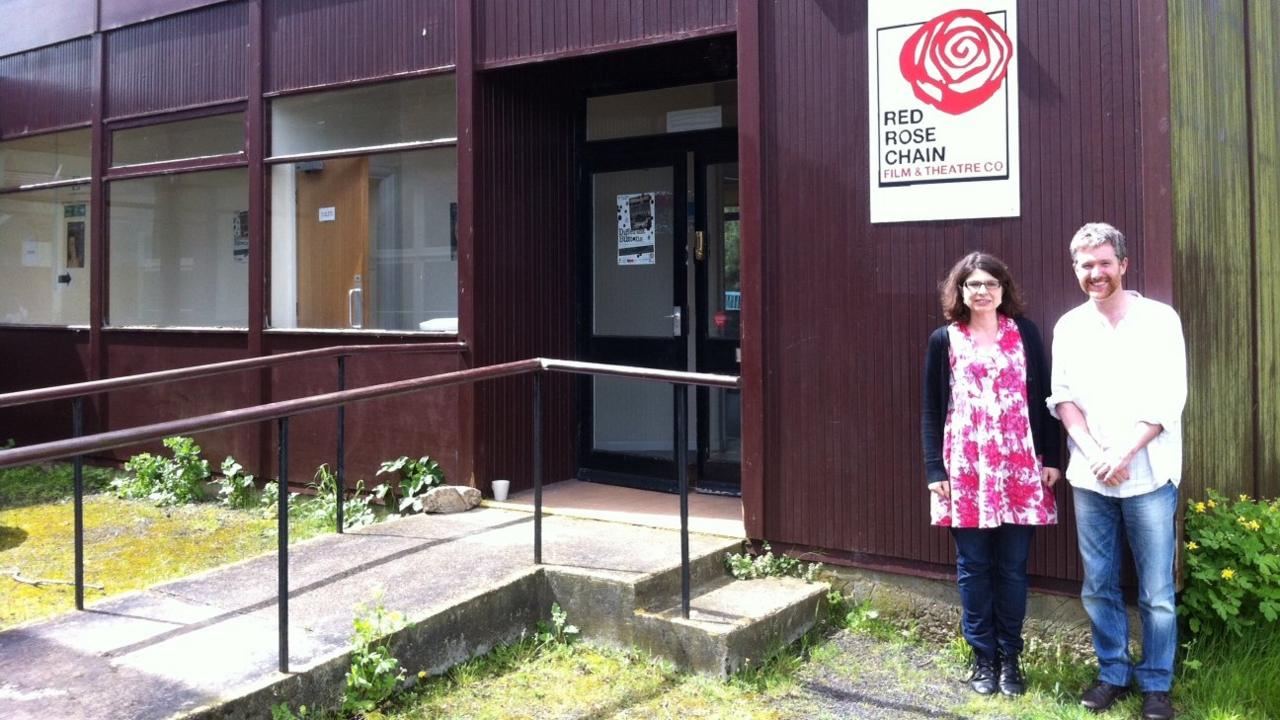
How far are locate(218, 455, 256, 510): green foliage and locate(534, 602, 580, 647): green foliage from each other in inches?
130

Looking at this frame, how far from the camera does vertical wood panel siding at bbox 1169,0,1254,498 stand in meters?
4.29

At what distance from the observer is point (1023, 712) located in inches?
154

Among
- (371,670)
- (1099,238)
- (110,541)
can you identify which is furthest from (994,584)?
(110,541)

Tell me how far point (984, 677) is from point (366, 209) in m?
4.68

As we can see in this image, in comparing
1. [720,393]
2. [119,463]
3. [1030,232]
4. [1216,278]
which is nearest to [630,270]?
[720,393]

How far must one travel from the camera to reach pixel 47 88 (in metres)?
8.62

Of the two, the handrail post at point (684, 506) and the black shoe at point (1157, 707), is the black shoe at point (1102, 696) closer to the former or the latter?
the black shoe at point (1157, 707)

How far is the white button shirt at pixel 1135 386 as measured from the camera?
3.76 m

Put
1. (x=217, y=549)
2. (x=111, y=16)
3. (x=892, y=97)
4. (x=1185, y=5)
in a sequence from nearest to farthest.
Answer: (x=1185, y=5) → (x=892, y=97) → (x=217, y=549) → (x=111, y=16)

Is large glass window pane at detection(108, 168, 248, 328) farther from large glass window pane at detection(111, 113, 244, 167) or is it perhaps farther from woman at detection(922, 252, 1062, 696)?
woman at detection(922, 252, 1062, 696)

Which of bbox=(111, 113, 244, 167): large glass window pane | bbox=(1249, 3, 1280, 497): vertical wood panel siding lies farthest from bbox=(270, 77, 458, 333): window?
bbox=(1249, 3, 1280, 497): vertical wood panel siding

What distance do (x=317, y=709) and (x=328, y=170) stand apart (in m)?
4.18

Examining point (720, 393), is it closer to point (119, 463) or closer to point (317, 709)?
point (317, 709)

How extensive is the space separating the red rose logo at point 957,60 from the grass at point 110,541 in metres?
4.00
